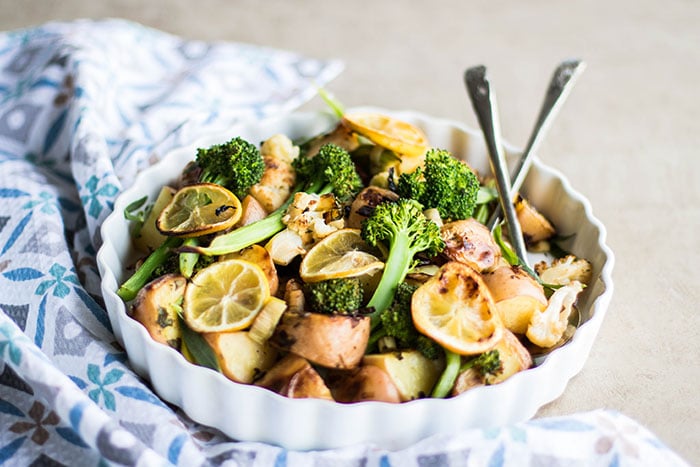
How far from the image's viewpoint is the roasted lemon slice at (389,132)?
2459 millimetres

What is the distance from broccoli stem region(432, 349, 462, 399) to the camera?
182 centimetres

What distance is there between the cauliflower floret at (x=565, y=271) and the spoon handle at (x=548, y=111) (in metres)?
0.30

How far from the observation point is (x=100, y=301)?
2.34 metres

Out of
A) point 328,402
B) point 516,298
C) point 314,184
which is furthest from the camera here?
point 314,184

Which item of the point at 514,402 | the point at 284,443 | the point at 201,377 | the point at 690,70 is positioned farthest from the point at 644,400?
the point at 690,70

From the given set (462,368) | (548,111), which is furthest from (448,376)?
(548,111)

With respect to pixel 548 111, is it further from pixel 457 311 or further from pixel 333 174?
pixel 457 311

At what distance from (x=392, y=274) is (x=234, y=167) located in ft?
1.90

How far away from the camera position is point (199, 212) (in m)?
2.18

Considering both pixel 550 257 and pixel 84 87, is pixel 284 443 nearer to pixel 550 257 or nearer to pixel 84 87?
pixel 550 257

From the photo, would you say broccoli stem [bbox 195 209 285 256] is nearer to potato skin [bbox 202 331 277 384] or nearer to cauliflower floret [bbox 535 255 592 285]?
potato skin [bbox 202 331 277 384]

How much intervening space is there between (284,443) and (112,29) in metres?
2.27

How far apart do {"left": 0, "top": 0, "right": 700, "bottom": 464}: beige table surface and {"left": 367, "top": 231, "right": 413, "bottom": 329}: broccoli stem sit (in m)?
0.51

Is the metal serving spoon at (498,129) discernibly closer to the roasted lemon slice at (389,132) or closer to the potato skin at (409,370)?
the roasted lemon slice at (389,132)
